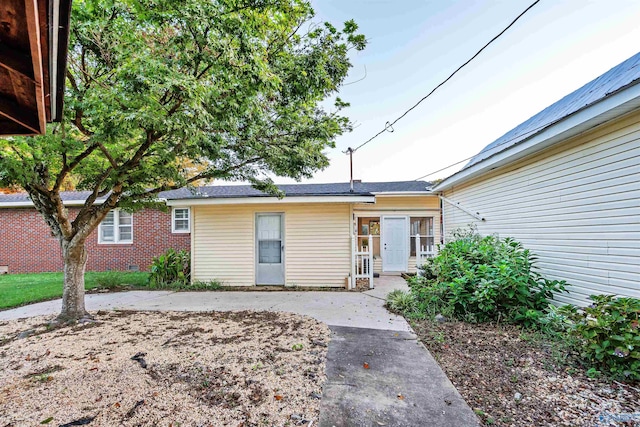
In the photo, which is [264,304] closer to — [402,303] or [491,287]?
[402,303]

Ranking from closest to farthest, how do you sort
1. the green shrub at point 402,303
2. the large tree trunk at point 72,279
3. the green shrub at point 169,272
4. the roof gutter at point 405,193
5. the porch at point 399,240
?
1. the large tree trunk at point 72,279
2. the green shrub at point 402,303
3. the green shrub at point 169,272
4. the roof gutter at point 405,193
5. the porch at point 399,240

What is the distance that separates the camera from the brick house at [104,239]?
33.9 ft

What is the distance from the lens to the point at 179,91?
3262 mm

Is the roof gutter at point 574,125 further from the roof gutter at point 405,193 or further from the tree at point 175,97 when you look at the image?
the roof gutter at point 405,193

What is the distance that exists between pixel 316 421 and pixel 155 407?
1.30 m

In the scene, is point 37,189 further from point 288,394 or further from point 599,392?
point 599,392

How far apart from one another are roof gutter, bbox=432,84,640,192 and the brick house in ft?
32.9

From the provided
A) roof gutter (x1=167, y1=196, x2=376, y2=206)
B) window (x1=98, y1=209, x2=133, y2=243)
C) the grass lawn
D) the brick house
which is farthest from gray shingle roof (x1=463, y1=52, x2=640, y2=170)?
window (x1=98, y1=209, x2=133, y2=243)

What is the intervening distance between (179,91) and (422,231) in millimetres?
8592

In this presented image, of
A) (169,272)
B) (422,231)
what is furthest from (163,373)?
(422,231)

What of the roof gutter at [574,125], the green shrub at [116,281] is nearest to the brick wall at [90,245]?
the green shrub at [116,281]

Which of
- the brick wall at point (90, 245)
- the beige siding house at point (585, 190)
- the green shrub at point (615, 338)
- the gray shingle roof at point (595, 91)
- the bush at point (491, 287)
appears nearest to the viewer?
the green shrub at point (615, 338)

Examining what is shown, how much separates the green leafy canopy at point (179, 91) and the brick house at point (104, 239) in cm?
523

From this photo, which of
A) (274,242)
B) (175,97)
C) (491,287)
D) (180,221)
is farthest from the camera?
(180,221)
